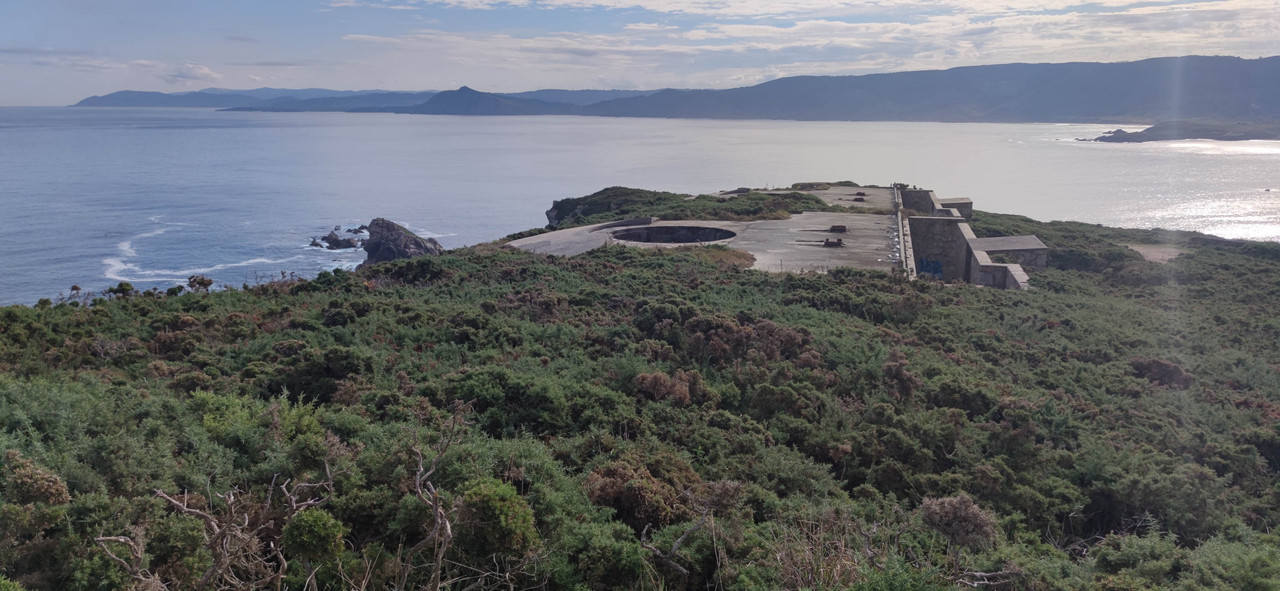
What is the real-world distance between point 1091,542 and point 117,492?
7.83 metres

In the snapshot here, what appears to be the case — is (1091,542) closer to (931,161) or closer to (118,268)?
(118,268)

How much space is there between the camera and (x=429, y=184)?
75562mm

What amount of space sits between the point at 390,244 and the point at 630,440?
31.5 m

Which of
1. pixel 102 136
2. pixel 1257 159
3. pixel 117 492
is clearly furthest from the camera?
pixel 102 136

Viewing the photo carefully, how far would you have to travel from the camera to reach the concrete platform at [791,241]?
2209 centimetres

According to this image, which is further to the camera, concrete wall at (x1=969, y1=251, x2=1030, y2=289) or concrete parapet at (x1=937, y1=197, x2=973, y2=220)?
concrete parapet at (x1=937, y1=197, x2=973, y2=220)

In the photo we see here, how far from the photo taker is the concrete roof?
2683 centimetres

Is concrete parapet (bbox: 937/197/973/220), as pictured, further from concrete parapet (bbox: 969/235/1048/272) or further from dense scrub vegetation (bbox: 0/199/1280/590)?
dense scrub vegetation (bbox: 0/199/1280/590)

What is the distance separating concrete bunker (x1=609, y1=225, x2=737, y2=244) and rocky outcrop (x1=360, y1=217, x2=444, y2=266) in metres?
12.2

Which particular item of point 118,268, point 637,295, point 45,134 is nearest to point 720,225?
point 637,295

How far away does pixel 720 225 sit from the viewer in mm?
28953

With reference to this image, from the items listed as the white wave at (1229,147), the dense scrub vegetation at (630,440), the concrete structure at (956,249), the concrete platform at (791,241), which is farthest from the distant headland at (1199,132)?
the dense scrub vegetation at (630,440)

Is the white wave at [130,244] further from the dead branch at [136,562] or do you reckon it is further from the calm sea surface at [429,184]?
the dead branch at [136,562]

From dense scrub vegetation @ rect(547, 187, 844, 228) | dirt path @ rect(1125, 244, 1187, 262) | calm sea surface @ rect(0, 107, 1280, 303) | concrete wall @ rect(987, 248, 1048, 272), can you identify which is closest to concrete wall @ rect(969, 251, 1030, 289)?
concrete wall @ rect(987, 248, 1048, 272)
